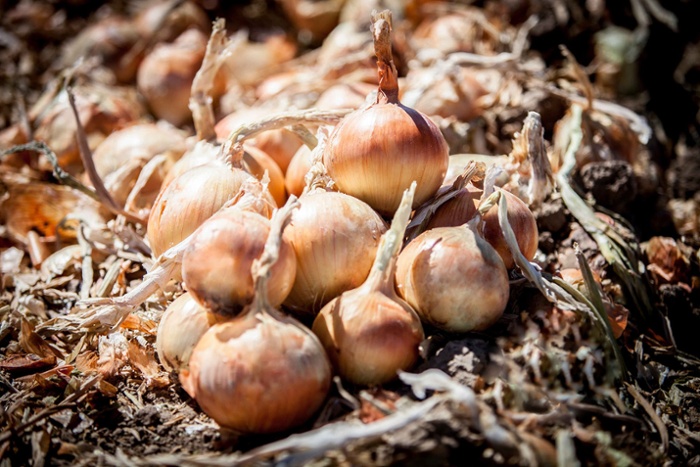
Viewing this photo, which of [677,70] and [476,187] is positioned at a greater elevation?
[476,187]

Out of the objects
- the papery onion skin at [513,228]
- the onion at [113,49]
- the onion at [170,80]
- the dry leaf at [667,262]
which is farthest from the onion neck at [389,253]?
the onion at [113,49]

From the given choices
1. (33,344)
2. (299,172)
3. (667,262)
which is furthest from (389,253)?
(667,262)

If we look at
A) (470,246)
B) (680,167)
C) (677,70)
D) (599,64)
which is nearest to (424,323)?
(470,246)

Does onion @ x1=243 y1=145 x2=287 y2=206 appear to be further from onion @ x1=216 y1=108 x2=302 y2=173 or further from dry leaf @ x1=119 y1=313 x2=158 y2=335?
dry leaf @ x1=119 y1=313 x2=158 y2=335

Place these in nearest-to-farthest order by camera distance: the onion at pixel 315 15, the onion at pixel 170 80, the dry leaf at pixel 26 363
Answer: the dry leaf at pixel 26 363 < the onion at pixel 170 80 < the onion at pixel 315 15

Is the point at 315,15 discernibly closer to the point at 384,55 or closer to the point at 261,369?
the point at 384,55

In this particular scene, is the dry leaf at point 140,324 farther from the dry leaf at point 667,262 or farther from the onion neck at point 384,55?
the dry leaf at point 667,262

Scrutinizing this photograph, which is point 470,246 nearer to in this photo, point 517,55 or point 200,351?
point 200,351
